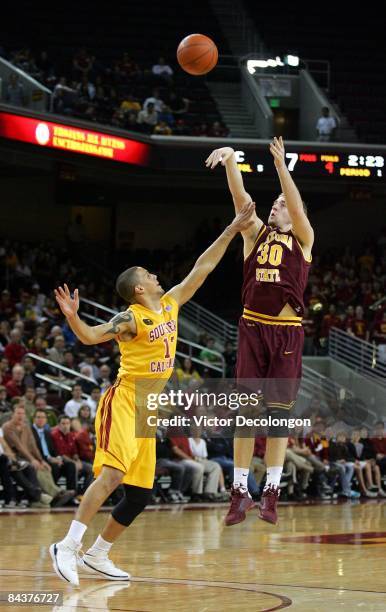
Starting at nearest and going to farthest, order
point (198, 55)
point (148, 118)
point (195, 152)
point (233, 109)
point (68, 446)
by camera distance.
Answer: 1. point (198, 55)
2. point (68, 446)
3. point (195, 152)
4. point (148, 118)
5. point (233, 109)

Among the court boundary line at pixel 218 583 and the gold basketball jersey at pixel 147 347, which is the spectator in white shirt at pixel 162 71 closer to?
the gold basketball jersey at pixel 147 347

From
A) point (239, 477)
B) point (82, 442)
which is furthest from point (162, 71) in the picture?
point (239, 477)

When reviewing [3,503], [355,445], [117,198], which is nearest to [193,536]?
[3,503]

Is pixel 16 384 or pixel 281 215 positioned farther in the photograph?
pixel 16 384

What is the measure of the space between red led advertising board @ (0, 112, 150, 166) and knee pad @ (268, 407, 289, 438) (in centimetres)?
1395

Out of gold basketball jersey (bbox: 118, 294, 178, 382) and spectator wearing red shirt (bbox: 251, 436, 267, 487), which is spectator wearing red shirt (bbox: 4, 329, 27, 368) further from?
gold basketball jersey (bbox: 118, 294, 178, 382)

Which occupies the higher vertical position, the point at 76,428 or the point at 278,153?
the point at 278,153

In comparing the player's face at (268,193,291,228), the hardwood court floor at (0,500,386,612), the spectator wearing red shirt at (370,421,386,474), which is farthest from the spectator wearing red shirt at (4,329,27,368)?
the player's face at (268,193,291,228)

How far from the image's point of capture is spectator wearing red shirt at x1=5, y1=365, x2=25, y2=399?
53.1ft

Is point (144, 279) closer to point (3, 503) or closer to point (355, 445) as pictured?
point (3, 503)

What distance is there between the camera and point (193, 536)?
36.6ft

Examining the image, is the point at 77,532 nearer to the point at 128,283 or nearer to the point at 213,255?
the point at 128,283

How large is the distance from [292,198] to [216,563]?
3.27 m

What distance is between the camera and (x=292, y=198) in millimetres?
7402
